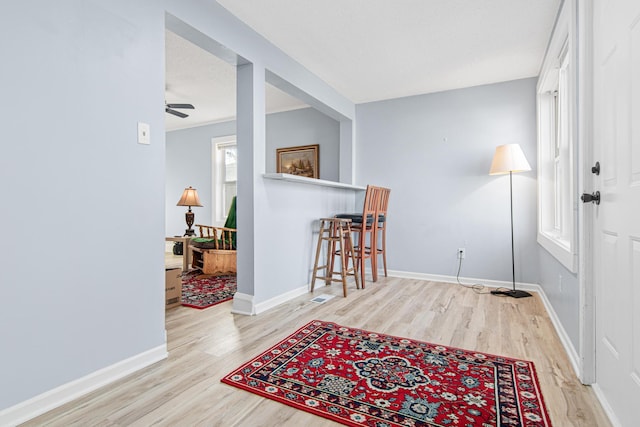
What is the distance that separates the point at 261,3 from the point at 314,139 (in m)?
2.62

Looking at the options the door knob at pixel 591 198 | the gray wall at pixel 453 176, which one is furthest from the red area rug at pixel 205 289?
the door knob at pixel 591 198

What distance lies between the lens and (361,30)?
2.74 meters

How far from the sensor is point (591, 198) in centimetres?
158

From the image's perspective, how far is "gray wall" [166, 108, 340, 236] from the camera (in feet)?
15.9

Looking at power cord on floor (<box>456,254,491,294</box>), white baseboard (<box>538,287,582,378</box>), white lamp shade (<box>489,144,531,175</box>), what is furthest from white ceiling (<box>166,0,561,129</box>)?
white baseboard (<box>538,287,582,378</box>)

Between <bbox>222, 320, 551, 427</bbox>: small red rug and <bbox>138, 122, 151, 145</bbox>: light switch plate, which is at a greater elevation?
<bbox>138, 122, 151, 145</bbox>: light switch plate

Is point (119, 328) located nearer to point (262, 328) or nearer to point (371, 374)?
point (262, 328)

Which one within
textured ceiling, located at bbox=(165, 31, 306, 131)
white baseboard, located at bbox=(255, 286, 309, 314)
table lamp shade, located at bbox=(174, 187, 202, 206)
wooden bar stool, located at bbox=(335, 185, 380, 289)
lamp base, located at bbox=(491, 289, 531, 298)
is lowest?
lamp base, located at bbox=(491, 289, 531, 298)

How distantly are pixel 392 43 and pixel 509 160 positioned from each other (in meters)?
1.64

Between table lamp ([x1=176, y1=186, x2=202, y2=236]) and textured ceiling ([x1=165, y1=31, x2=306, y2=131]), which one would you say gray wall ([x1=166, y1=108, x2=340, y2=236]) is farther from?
table lamp ([x1=176, y1=186, x2=202, y2=236])

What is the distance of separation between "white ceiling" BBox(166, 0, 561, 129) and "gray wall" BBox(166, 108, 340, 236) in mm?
833

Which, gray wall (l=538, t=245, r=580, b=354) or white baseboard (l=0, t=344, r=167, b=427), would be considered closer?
white baseboard (l=0, t=344, r=167, b=427)

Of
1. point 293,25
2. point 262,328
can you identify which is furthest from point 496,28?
point 262,328

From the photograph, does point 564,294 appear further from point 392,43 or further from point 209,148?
point 209,148
